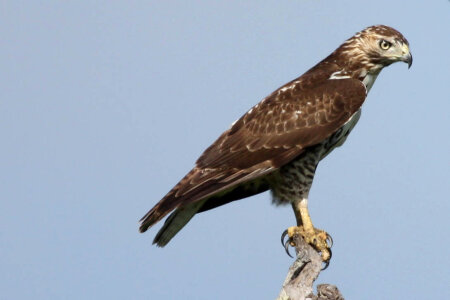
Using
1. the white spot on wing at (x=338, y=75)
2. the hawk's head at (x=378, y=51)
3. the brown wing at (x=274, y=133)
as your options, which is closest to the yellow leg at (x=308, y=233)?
the brown wing at (x=274, y=133)

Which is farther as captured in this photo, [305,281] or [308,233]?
[308,233]

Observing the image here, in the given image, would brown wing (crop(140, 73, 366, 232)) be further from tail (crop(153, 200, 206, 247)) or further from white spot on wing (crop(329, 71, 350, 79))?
tail (crop(153, 200, 206, 247))

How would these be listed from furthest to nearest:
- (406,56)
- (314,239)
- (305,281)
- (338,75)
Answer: (406,56) → (338,75) → (314,239) → (305,281)

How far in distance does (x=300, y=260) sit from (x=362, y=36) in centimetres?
324

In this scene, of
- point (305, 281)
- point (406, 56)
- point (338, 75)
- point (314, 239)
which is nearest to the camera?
point (305, 281)

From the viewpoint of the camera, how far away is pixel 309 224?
9586 millimetres

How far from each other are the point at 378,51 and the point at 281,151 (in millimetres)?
1736

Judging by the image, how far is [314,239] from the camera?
9391 millimetres

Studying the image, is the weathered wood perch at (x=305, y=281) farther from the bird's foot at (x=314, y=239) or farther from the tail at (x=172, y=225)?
the tail at (x=172, y=225)

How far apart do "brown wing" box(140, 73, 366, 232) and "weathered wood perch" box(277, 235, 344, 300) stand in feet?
3.64

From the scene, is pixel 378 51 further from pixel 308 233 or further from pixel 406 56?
pixel 308 233

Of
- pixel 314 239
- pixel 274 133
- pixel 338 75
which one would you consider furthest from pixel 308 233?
pixel 338 75

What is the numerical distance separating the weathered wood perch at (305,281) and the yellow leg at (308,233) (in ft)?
0.88

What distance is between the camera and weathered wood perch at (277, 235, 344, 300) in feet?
25.5
